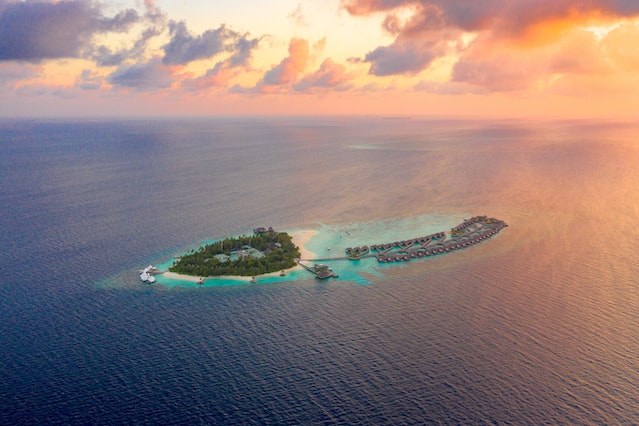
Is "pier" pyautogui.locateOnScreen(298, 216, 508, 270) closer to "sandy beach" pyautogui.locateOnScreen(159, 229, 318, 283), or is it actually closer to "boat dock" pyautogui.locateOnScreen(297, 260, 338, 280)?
"boat dock" pyautogui.locateOnScreen(297, 260, 338, 280)

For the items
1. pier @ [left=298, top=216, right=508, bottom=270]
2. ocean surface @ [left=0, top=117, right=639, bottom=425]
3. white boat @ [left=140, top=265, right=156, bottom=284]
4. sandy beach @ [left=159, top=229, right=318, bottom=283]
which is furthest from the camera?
pier @ [left=298, top=216, right=508, bottom=270]

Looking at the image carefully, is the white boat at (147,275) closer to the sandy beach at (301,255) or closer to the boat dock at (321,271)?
the sandy beach at (301,255)

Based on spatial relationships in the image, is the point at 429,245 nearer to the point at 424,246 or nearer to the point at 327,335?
the point at 424,246

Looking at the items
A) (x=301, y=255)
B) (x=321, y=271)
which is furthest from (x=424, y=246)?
(x=301, y=255)

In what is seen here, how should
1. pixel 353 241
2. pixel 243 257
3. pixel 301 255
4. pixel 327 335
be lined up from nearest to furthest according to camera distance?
pixel 327 335 < pixel 243 257 < pixel 301 255 < pixel 353 241

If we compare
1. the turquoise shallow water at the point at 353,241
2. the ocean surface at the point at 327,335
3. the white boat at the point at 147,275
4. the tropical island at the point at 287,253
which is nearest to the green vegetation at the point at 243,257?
the tropical island at the point at 287,253

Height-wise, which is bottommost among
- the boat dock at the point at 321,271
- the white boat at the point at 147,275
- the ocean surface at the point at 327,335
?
the ocean surface at the point at 327,335

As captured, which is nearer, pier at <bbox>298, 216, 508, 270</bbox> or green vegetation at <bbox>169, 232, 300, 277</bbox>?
green vegetation at <bbox>169, 232, 300, 277</bbox>

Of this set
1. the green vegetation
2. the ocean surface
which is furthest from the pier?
the green vegetation
